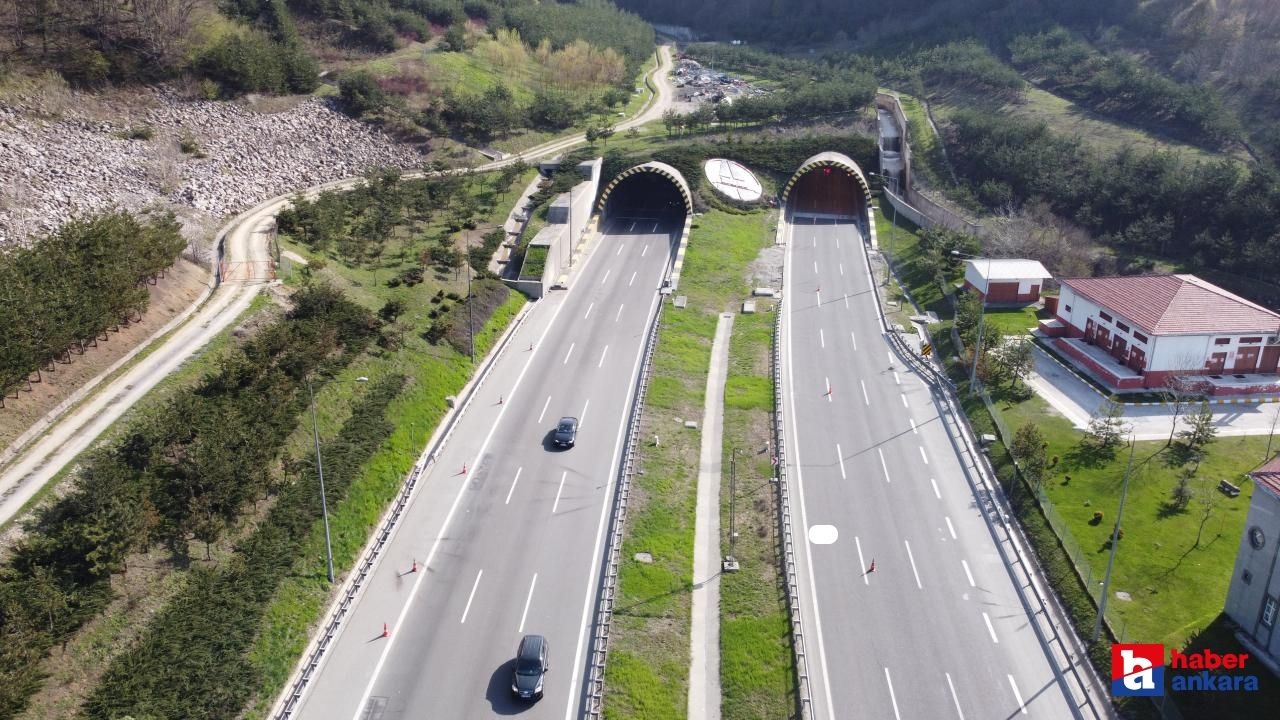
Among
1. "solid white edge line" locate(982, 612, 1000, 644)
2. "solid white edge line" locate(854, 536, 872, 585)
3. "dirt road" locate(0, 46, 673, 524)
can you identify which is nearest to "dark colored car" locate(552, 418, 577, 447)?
"solid white edge line" locate(854, 536, 872, 585)

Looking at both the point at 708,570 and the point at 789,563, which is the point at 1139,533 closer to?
the point at 789,563

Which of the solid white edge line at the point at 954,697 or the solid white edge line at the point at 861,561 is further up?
the solid white edge line at the point at 861,561

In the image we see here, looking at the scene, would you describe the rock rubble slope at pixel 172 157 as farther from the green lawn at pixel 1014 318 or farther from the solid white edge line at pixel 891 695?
the green lawn at pixel 1014 318

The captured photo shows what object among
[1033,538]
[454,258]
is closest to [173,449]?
[454,258]

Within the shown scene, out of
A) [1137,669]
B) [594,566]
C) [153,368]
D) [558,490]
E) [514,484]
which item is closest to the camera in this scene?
[1137,669]

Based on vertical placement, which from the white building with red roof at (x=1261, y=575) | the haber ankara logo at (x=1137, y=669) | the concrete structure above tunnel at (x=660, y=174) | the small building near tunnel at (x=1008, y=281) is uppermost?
the concrete structure above tunnel at (x=660, y=174)

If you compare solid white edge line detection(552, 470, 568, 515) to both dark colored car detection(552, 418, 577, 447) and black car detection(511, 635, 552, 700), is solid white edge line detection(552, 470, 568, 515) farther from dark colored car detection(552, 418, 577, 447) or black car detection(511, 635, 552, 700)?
black car detection(511, 635, 552, 700)

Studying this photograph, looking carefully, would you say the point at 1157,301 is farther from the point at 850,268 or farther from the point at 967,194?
the point at 967,194

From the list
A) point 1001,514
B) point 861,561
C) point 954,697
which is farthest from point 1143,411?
point 954,697

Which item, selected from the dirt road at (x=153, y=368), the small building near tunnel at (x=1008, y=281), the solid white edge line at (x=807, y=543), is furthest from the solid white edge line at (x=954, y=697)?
the small building near tunnel at (x=1008, y=281)
